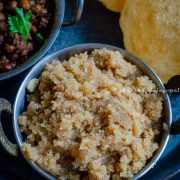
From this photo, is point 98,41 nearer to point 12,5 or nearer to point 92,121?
point 12,5

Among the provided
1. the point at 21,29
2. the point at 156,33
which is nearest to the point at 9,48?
the point at 21,29

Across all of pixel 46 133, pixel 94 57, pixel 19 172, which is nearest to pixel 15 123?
pixel 46 133

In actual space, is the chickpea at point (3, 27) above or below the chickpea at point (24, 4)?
below

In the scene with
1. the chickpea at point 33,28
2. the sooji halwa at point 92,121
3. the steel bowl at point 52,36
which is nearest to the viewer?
the sooji halwa at point 92,121

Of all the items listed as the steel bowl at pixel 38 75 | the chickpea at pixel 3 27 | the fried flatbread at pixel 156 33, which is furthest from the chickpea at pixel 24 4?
the fried flatbread at pixel 156 33

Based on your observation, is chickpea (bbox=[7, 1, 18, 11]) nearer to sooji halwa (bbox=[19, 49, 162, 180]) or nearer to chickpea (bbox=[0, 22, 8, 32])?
chickpea (bbox=[0, 22, 8, 32])

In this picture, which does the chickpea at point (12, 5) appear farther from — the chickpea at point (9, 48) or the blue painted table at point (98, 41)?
the blue painted table at point (98, 41)
